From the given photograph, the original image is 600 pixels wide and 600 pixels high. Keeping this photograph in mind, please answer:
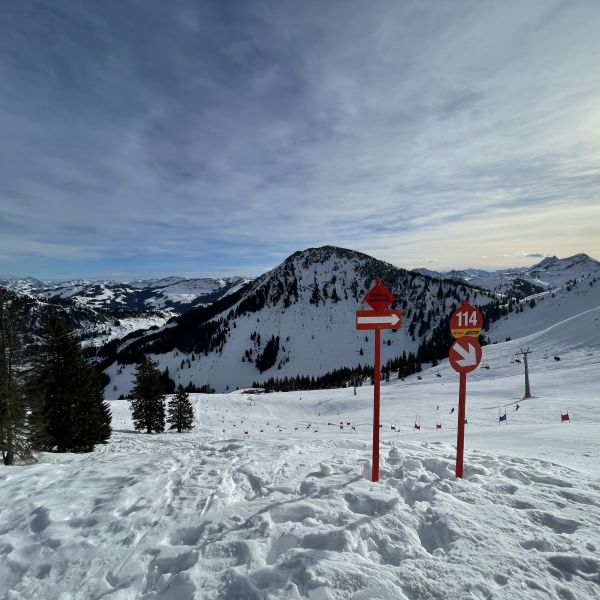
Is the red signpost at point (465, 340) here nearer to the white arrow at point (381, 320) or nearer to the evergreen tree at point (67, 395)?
the white arrow at point (381, 320)

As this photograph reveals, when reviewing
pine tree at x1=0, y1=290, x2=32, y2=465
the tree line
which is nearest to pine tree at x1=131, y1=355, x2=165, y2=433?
the tree line

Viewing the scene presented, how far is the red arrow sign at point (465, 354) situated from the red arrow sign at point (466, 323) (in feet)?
0.45

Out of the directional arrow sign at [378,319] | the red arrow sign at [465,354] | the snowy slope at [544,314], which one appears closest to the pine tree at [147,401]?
the directional arrow sign at [378,319]

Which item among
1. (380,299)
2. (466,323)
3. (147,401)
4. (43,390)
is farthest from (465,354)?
(147,401)

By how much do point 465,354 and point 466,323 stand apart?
2.28ft

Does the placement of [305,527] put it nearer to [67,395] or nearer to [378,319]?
[378,319]

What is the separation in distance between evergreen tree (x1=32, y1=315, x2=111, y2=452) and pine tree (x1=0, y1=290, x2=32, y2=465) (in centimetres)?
534

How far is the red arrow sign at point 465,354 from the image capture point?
755 cm

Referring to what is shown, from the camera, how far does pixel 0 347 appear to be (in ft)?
54.6

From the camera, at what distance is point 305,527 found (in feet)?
17.3

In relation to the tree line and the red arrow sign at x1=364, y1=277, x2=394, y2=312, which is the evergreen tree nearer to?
the tree line

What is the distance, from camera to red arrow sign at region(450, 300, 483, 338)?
7.59 meters

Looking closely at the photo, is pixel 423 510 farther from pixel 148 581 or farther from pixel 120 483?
pixel 120 483

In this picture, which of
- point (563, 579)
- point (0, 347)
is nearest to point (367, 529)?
point (563, 579)
